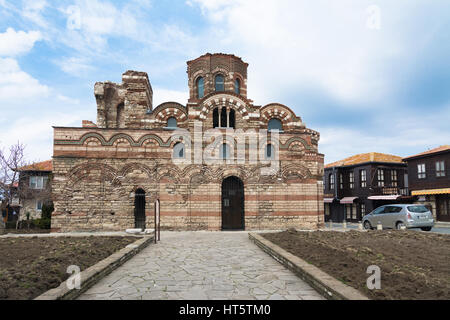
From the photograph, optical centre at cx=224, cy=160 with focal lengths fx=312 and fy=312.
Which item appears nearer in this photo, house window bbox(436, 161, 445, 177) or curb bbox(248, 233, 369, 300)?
curb bbox(248, 233, 369, 300)

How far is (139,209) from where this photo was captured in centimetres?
1653

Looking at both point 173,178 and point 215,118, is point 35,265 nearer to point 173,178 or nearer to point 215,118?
point 173,178

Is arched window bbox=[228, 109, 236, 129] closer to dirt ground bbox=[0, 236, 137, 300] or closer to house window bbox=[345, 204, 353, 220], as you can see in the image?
dirt ground bbox=[0, 236, 137, 300]

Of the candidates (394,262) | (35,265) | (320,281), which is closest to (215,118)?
(394,262)

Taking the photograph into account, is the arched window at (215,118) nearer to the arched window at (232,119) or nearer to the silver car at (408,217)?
the arched window at (232,119)

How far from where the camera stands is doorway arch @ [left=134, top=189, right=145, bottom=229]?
16.4 m

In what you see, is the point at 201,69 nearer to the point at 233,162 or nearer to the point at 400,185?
the point at 233,162

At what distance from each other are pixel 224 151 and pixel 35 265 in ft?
38.6

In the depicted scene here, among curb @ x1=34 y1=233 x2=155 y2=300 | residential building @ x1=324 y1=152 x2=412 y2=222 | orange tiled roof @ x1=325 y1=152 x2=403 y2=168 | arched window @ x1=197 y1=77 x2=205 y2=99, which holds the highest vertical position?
arched window @ x1=197 y1=77 x2=205 y2=99

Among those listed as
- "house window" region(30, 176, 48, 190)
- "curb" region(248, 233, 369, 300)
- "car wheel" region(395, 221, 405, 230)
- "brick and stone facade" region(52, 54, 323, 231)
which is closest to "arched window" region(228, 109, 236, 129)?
"brick and stone facade" region(52, 54, 323, 231)

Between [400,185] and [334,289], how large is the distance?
3069 cm

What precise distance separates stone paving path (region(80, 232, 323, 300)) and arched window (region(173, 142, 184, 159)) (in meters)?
8.33
